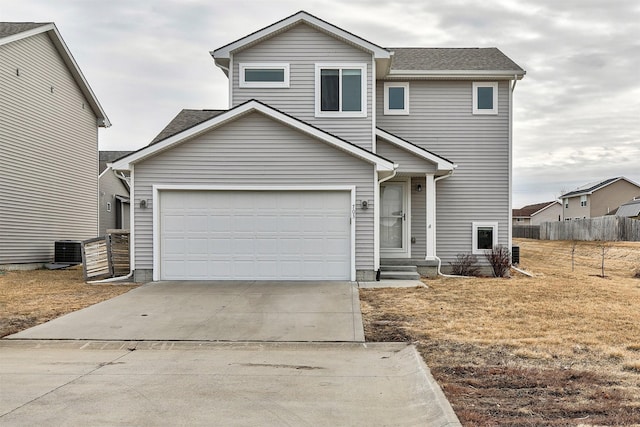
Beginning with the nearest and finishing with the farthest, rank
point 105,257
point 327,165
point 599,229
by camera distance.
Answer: point 327,165 → point 105,257 → point 599,229

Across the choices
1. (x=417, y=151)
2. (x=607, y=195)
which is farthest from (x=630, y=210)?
(x=417, y=151)

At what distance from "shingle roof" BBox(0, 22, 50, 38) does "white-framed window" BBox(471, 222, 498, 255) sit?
1648cm

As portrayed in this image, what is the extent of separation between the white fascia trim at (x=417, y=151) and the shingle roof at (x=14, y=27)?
1281cm

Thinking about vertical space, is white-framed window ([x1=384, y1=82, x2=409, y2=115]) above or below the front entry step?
above

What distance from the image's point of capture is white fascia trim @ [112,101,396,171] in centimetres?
1427

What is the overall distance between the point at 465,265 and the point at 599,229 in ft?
98.5

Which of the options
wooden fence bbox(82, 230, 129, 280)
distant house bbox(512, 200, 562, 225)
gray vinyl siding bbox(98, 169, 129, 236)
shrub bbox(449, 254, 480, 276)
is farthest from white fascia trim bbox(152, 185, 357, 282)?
distant house bbox(512, 200, 562, 225)

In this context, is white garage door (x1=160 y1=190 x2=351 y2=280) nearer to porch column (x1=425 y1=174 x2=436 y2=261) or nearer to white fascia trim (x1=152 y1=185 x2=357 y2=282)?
white fascia trim (x1=152 y1=185 x2=357 y2=282)

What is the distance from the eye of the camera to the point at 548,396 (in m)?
5.66

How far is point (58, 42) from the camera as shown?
21.8 meters

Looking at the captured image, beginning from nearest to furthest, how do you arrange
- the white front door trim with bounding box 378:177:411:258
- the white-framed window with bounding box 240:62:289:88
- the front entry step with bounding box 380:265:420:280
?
the front entry step with bounding box 380:265:420:280
the white-framed window with bounding box 240:62:289:88
the white front door trim with bounding box 378:177:411:258

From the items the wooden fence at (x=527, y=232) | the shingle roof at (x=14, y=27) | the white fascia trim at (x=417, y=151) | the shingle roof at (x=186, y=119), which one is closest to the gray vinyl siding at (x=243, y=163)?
the white fascia trim at (x=417, y=151)

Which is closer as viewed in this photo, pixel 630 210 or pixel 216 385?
pixel 216 385

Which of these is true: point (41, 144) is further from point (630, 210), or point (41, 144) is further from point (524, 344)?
point (630, 210)
